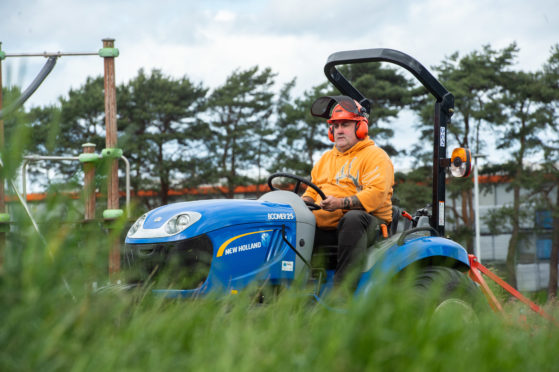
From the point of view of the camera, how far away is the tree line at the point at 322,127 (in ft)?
104

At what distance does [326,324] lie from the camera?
7.82 feet

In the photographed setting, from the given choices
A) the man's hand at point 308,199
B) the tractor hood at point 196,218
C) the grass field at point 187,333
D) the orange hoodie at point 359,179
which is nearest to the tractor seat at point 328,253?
the orange hoodie at point 359,179

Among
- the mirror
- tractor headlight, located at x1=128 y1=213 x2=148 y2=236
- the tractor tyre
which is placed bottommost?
the tractor tyre

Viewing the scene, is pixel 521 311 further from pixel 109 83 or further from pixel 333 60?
pixel 109 83

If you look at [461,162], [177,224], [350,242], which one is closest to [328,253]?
[350,242]

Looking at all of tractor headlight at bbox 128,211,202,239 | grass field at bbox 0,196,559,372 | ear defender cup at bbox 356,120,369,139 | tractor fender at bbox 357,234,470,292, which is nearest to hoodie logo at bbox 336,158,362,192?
ear defender cup at bbox 356,120,369,139

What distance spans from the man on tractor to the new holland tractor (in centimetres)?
12

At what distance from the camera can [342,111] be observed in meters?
4.69

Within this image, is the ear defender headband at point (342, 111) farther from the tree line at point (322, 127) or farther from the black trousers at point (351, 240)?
the tree line at point (322, 127)

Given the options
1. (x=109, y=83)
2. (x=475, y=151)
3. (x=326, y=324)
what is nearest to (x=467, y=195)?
(x=475, y=151)

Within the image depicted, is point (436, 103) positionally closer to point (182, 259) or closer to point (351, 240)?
point (351, 240)

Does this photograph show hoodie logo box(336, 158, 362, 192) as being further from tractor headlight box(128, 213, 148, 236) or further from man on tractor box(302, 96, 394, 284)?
tractor headlight box(128, 213, 148, 236)

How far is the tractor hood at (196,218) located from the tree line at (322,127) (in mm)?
26137

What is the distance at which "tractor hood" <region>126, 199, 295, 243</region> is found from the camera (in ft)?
12.2
